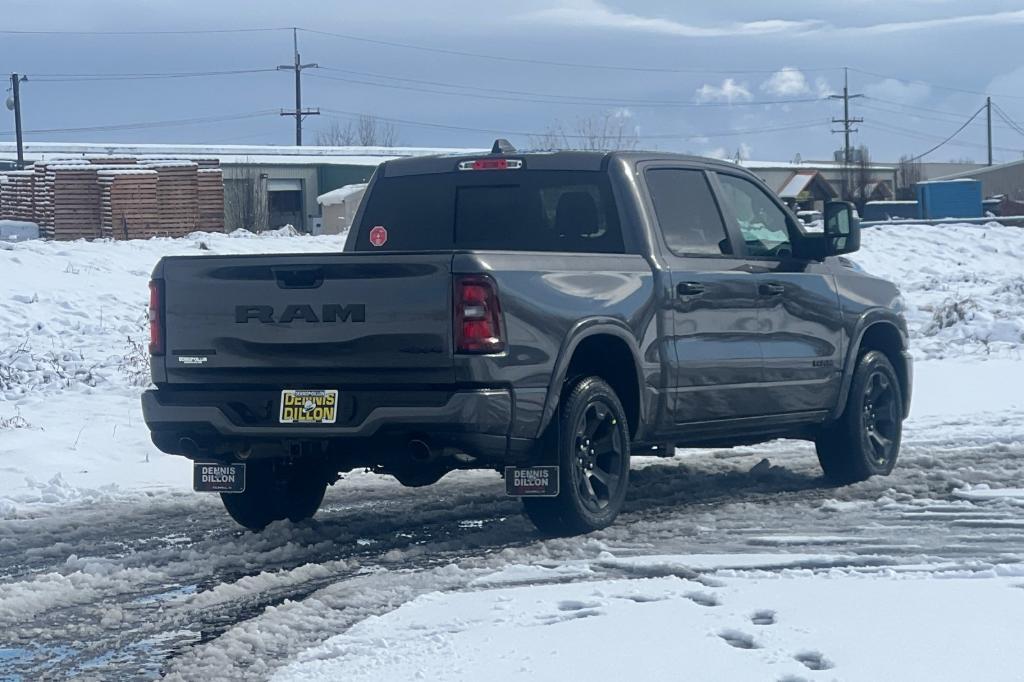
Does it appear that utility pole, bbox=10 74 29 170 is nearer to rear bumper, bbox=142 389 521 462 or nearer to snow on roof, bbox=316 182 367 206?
snow on roof, bbox=316 182 367 206

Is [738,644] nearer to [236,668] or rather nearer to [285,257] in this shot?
[236,668]

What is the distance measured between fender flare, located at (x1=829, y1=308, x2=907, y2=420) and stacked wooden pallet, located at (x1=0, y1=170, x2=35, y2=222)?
43.8 m

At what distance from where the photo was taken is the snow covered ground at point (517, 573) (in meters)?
5.34

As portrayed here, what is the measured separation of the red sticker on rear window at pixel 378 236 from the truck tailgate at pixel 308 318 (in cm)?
178

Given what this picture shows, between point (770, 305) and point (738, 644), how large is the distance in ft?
13.4

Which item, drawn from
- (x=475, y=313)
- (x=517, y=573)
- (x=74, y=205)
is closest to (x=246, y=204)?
(x=74, y=205)

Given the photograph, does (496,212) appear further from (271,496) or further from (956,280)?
(956,280)

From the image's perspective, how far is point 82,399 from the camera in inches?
545

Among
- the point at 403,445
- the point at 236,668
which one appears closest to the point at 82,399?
the point at 403,445

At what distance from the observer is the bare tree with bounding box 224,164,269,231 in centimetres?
6025

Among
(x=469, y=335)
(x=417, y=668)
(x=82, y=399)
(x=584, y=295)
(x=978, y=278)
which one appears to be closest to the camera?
(x=417, y=668)

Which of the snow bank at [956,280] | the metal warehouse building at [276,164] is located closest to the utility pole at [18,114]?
the metal warehouse building at [276,164]

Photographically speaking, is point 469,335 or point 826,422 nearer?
point 469,335

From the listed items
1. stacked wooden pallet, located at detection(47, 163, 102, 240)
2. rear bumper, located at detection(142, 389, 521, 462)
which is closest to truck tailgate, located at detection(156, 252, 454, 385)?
rear bumper, located at detection(142, 389, 521, 462)
